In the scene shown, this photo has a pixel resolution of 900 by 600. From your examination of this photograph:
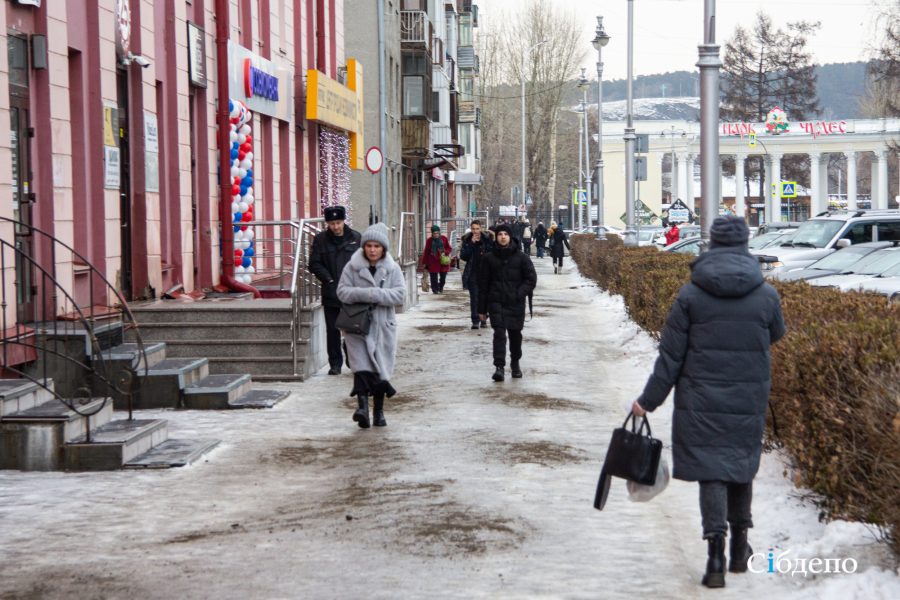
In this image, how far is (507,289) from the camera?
15344mm

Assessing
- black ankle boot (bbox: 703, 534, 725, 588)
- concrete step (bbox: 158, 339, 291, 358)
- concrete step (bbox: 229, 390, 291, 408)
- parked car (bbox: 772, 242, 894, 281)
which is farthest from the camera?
parked car (bbox: 772, 242, 894, 281)

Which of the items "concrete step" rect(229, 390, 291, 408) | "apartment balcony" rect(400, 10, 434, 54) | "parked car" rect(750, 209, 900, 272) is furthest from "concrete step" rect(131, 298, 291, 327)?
"apartment balcony" rect(400, 10, 434, 54)

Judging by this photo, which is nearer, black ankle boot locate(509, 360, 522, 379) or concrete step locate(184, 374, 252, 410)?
concrete step locate(184, 374, 252, 410)

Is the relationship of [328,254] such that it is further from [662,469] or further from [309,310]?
[662,469]

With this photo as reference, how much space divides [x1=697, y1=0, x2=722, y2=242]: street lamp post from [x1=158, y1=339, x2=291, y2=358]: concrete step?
202 inches

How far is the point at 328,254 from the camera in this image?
15.3 meters

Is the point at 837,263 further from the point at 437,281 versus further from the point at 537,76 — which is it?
the point at 537,76

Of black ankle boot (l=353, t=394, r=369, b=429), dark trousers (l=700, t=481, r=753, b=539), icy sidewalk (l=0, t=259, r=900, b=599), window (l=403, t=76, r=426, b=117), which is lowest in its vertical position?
icy sidewalk (l=0, t=259, r=900, b=599)

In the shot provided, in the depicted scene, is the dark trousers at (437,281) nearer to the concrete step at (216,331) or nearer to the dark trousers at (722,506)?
the concrete step at (216,331)

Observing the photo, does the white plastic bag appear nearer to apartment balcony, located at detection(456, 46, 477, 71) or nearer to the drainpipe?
the drainpipe

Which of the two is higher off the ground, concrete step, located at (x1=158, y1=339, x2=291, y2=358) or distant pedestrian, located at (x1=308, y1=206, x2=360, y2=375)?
distant pedestrian, located at (x1=308, y1=206, x2=360, y2=375)

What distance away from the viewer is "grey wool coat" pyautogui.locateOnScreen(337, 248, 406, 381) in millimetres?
11734

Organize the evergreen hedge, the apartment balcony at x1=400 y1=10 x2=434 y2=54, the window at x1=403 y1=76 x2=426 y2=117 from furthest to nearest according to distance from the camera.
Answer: the apartment balcony at x1=400 y1=10 x2=434 y2=54 → the window at x1=403 y1=76 x2=426 y2=117 → the evergreen hedge

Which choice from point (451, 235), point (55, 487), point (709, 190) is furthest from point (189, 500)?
point (451, 235)
